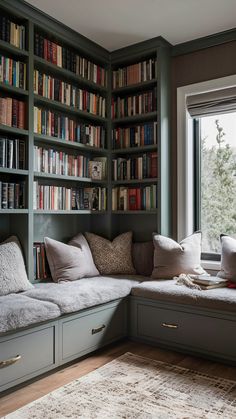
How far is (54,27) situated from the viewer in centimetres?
322

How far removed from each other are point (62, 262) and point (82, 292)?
496 millimetres

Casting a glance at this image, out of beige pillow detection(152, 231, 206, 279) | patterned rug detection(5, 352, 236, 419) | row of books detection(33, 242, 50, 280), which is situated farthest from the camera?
beige pillow detection(152, 231, 206, 279)

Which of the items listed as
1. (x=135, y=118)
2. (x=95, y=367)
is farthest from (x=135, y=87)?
(x=95, y=367)

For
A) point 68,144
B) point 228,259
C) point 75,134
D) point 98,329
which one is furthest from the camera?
point 75,134

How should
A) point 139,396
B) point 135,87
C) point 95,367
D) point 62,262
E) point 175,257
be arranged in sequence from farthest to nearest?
point 135,87 < point 175,257 < point 62,262 < point 95,367 < point 139,396

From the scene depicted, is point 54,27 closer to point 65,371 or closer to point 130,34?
point 130,34

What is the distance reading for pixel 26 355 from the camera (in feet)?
7.59

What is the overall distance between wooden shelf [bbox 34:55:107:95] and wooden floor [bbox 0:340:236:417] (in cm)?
240

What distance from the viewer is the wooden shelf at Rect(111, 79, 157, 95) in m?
3.66

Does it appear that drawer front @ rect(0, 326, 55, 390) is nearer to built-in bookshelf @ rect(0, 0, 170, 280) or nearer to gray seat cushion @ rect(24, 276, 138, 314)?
gray seat cushion @ rect(24, 276, 138, 314)

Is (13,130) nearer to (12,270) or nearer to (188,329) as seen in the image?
(12,270)

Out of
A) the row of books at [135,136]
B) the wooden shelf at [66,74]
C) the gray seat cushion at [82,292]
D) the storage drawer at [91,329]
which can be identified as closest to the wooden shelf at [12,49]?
Result: the wooden shelf at [66,74]

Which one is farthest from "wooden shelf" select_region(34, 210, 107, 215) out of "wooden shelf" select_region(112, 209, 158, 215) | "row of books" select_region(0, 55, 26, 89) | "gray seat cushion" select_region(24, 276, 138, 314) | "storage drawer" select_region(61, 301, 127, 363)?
"row of books" select_region(0, 55, 26, 89)

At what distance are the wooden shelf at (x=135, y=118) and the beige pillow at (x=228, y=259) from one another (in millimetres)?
1367
